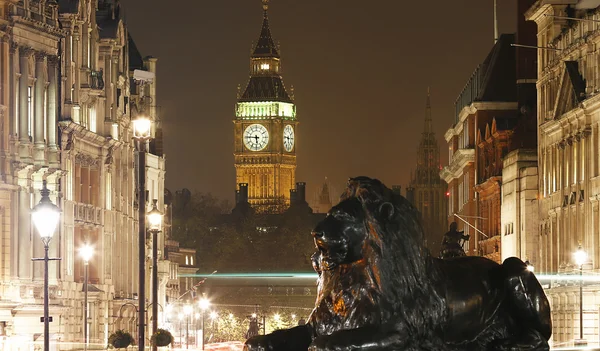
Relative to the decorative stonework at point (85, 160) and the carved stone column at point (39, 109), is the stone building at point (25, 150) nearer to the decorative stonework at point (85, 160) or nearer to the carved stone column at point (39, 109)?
the carved stone column at point (39, 109)

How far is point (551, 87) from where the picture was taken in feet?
268

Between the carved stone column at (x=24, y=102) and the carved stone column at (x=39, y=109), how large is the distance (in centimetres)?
107

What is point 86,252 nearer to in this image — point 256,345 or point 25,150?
point 25,150

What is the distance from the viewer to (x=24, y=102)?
57.8 metres

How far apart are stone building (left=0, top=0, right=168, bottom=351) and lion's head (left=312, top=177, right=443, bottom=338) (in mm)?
44079

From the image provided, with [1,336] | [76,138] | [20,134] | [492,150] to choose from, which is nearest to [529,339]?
[1,336]

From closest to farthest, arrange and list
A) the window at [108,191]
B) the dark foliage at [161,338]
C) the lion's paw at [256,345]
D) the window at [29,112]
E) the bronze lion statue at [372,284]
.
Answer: the bronze lion statue at [372,284], the lion's paw at [256,345], the dark foliage at [161,338], the window at [29,112], the window at [108,191]

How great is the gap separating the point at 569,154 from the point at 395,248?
222ft

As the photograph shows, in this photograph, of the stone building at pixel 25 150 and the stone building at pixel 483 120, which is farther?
the stone building at pixel 483 120

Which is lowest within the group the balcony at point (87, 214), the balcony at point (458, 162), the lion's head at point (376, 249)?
the lion's head at point (376, 249)

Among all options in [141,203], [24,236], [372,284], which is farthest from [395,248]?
[24,236]

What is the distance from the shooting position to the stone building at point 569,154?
69.6 metres

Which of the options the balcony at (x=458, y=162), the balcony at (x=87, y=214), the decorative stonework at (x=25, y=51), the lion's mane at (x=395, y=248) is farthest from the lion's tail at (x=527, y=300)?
the balcony at (x=458, y=162)

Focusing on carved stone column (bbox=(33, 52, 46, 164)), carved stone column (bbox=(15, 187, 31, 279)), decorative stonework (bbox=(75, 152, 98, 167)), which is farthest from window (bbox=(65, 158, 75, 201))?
carved stone column (bbox=(15, 187, 31, 279))
